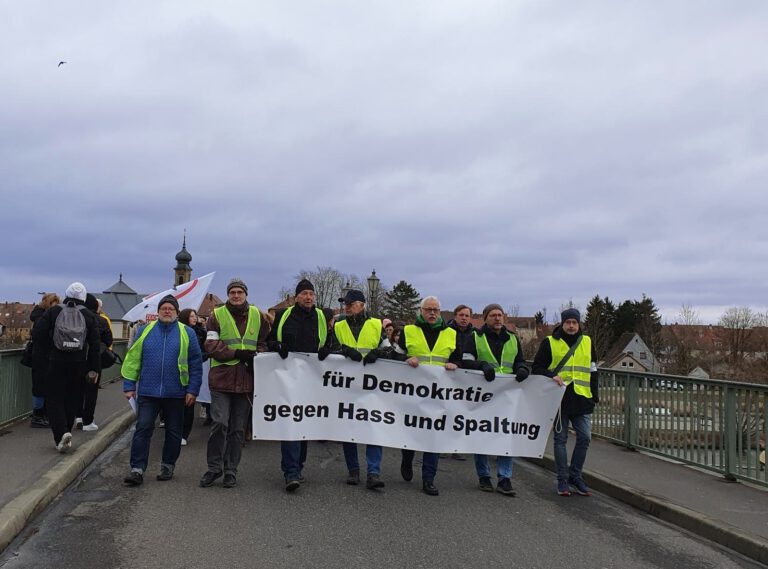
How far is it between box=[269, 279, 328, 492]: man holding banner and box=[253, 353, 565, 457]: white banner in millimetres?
140

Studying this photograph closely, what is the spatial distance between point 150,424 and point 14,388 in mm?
4146

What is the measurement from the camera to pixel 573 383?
739cm

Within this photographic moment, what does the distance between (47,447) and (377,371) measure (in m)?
4.17

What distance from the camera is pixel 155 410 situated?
7191 millimetres

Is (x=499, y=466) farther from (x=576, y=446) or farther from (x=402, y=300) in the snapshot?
(x=402, y=300)

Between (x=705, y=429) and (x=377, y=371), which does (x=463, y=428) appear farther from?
(x=705, y=429)

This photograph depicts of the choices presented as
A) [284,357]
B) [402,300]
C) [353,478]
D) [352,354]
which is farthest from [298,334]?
[402,300]

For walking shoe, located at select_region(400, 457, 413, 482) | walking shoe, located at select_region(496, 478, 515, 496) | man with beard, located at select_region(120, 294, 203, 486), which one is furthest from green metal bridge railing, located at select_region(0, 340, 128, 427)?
walking shoe, located at select_region(496, 478, 515, 496)

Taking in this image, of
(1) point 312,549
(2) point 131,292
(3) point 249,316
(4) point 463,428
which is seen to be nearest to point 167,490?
(3) point 249,316

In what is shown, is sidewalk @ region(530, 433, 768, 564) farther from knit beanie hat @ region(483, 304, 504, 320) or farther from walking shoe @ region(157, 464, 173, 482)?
walking shoe @ region(157, 464, 173, 482)

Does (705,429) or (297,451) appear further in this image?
(705,429)

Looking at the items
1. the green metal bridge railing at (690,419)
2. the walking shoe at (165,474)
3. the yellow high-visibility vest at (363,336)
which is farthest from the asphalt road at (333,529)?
the green metal bridge railing at (690,419)

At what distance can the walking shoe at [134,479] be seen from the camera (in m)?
7.06

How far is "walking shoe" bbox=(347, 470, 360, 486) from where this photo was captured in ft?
24.4
